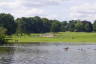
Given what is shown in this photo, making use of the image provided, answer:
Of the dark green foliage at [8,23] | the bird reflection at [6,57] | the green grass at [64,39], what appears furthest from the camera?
the dark green foliage at [8,23]

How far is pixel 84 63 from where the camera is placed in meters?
48.2

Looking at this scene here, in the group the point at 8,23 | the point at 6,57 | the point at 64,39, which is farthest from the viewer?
the point at 8,23

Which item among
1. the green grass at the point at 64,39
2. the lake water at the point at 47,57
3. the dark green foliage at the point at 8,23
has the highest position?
the dark green foliage at the point at 8,23

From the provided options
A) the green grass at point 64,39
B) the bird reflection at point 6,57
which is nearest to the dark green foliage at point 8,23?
the green grass at point 64,39

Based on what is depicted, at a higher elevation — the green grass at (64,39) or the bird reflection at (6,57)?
the bird reflection at (6,57)

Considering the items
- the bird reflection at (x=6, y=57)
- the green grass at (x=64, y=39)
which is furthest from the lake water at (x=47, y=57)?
the green grass at (x=64, y=39)

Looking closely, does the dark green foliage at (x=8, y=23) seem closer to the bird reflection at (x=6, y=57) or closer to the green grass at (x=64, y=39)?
the green grass at (x=64, y=39)

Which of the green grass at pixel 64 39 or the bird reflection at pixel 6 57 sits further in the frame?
the green grass at pixel 64 39

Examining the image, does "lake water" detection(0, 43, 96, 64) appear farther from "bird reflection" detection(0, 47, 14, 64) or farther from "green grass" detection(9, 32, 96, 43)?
"green grass" detection(9, 32, 96, 43)

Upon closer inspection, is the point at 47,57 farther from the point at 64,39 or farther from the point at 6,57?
the point at 64,39

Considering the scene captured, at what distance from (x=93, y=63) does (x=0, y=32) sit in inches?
2948

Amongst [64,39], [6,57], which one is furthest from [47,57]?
[64,39]

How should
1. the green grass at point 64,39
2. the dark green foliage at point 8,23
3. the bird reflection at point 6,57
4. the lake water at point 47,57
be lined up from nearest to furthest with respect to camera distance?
the lake water at point 47,57, the bird reflection at point 6,57, the green grass at point 64,39, the dark green foliage at point 8,23

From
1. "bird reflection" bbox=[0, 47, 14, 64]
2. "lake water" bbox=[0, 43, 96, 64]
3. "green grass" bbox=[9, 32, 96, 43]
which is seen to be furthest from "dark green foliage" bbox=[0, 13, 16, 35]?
"bird reflection" bbox=[0, 47, 14, 64]
